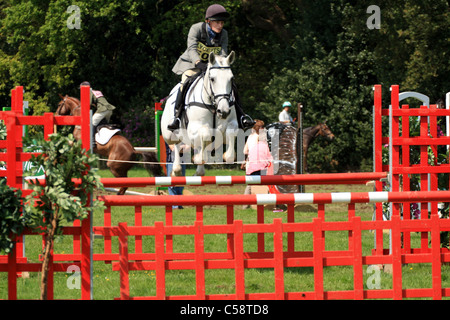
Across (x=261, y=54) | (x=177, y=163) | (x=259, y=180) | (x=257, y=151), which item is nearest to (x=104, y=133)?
(x=257, y=151)

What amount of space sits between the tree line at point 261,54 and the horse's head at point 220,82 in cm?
1358

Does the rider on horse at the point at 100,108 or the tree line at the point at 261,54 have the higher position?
the tree line at the point at 261,54

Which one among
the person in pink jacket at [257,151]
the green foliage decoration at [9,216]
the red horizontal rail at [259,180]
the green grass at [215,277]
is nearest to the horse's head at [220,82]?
the red horizontal rail at [259,180]

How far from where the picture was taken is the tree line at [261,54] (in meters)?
22.7

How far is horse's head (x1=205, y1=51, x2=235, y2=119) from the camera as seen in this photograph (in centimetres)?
824

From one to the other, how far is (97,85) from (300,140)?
17.2 metres

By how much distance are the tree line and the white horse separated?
44.0 feet

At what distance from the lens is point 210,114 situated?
8836 mm

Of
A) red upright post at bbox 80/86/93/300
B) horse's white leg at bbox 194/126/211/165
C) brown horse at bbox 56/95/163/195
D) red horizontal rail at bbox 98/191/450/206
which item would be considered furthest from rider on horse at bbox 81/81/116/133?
red upright post at bbox 80/86/93/300

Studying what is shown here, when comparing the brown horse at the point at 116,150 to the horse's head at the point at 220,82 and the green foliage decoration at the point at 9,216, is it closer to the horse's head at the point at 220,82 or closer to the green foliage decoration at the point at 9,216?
the horse's head at the point at 220,82

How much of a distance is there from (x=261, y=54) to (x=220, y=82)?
24010 mm

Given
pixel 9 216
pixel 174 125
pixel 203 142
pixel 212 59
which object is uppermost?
pixel 212 59

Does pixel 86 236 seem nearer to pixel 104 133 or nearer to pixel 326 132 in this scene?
pixel 104 133

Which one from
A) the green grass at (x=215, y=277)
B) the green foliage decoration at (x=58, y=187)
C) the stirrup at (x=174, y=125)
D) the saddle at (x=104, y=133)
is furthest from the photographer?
the saddle at (x=104, y=133)
